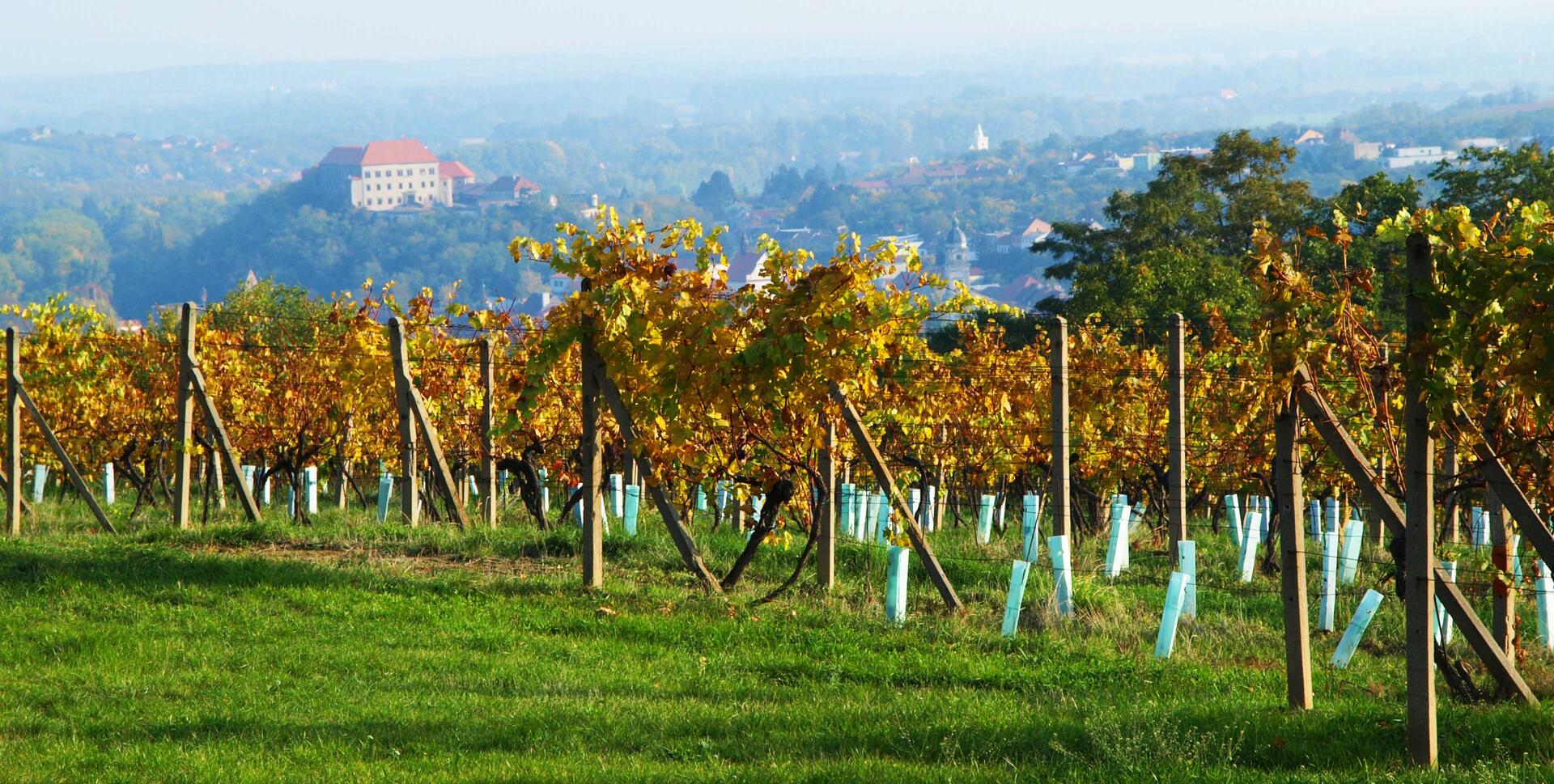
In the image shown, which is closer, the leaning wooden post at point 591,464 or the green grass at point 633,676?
the green grass at point 633,676

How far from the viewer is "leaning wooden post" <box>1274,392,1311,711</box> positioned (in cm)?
564

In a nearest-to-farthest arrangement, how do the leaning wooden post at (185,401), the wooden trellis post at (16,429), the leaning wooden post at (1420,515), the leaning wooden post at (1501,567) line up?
the leaning wooden post at (1420,515) → the leaning wooden post at (1501,567) → the leaning wooden post at (185,401) → the wooden trellis post at (16,429)

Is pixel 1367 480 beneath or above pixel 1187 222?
beneath

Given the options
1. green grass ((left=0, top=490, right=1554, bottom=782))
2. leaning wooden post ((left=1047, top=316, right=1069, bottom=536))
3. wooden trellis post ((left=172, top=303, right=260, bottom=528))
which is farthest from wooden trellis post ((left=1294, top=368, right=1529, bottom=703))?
wooden trellis post ((left=172, top=303, right=260, bottom=528))

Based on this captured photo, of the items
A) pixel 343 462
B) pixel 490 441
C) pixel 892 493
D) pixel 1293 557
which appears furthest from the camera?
pixel 343 462

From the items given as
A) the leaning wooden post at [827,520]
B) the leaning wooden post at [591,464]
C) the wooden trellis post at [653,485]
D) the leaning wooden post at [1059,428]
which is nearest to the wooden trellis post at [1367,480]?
the leaning wooden post at [1059,428]

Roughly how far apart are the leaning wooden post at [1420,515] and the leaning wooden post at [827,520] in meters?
4.11

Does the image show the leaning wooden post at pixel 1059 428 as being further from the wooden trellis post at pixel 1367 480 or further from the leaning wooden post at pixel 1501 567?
the wooden trellis post at pixel 1367 480

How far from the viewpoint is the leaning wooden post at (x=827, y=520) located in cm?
882

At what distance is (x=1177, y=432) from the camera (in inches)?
352

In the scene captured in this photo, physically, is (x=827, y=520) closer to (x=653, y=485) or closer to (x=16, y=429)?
(x=653, y=485)

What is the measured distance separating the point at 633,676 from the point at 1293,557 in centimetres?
296

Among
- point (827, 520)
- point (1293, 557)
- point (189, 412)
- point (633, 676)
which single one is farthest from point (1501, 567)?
point (189, 412)

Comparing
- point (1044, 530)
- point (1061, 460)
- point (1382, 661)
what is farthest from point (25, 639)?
point (1044, 530)
